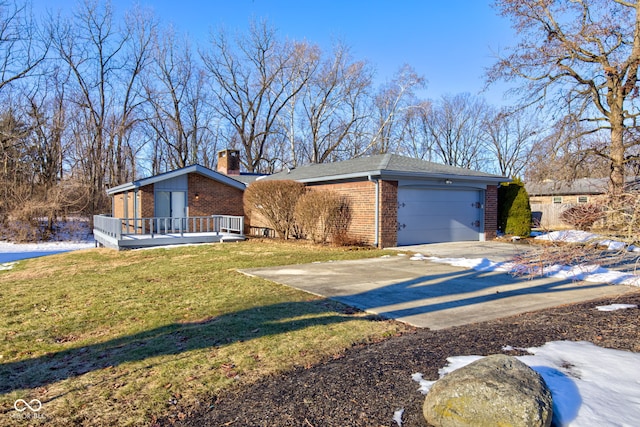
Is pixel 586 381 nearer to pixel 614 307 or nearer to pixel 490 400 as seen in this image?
pixel 490 400

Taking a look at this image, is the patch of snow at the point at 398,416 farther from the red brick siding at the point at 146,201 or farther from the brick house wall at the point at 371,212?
the red brick siding at the point at 146,201

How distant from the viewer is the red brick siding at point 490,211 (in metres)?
15.9

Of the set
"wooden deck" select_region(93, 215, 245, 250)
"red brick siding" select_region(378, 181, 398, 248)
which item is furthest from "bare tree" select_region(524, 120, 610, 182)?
"wooden deck" select_region(93, 215, 245, 250)

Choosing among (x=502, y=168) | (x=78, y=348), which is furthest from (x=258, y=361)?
(x=502, y=168)

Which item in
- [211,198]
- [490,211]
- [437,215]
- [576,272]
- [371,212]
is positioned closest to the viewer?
[576,272]

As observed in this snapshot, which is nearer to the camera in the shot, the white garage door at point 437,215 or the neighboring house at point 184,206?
the white garage door at point 437,215

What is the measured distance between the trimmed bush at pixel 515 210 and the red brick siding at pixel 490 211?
0.95 meters

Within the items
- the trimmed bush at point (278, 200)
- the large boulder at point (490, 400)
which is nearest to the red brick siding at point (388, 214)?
the trimmed bush at point (278, 200)

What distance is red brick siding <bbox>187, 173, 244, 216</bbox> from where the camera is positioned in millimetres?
19469

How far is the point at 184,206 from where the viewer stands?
1933cm

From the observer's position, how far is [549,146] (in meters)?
18.2

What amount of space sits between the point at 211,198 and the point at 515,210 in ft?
43.2

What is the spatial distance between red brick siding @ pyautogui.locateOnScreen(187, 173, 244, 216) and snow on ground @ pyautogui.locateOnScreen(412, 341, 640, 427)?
17.3 m

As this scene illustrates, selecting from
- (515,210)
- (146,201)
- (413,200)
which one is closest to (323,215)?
(413,200)
